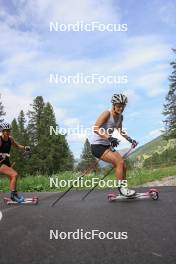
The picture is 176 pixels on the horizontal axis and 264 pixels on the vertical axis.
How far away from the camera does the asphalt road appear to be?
540 cm

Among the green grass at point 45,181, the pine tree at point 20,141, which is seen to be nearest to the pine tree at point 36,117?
the pine tree at point 20,141

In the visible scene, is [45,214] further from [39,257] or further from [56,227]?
[39,257]

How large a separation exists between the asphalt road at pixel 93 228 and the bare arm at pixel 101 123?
1452mm

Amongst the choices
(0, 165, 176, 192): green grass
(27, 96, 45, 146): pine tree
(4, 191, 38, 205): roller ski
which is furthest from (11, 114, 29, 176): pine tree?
(4, 191, 38, 205): roller ski

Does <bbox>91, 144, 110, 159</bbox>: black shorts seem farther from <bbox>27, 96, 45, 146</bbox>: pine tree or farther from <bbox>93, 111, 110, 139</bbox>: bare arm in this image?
<bbox>27, 96, 45, 146</bbox>: pine tree

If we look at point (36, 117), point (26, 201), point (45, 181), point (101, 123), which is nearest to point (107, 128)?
point (101, 123)

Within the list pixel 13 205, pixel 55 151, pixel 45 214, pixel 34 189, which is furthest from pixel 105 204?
pixel 55 151

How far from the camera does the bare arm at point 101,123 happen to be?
34.7ft

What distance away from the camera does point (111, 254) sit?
5516 mm

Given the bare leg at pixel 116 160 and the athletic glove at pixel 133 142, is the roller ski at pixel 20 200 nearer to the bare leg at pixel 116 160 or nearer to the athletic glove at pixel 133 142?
the bare leg at pixel 116 160

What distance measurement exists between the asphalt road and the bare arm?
4.76 ft

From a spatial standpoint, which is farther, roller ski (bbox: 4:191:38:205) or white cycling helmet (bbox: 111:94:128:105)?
roller ski (bbox: 4:191:38:205)

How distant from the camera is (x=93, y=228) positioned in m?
7.17

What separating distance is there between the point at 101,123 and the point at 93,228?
12.4ft
